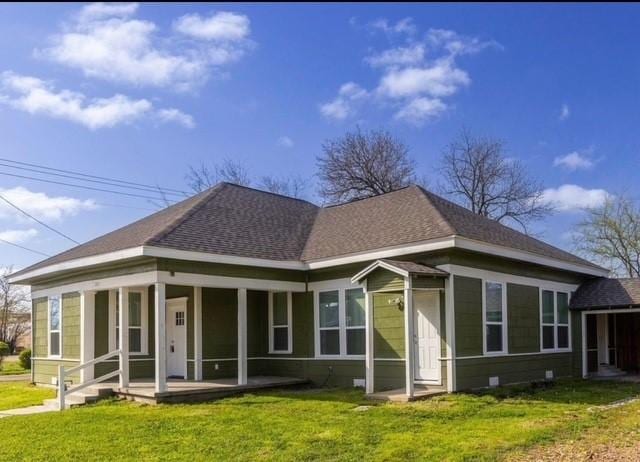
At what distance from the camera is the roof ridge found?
13.4 m

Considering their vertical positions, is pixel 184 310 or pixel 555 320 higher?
pixel 184 310

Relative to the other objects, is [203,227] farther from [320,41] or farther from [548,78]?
[548,78]

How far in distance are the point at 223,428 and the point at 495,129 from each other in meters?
27.6

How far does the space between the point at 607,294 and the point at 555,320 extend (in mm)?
1782

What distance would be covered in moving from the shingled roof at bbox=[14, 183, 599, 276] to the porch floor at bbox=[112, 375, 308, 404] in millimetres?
2904

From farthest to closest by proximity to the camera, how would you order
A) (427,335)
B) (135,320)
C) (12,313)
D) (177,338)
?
(12,313) < (135,320) < (177,338) < (427,335)

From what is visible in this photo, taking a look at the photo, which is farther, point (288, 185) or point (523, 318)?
point (288, 185)

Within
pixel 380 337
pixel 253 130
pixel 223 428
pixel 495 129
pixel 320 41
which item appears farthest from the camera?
pixel 495 129

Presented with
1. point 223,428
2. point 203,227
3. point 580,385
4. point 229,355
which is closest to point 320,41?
point 223,428

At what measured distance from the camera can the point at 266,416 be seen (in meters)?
11.0

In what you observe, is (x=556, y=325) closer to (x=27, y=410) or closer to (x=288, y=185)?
(x=27, y=410)

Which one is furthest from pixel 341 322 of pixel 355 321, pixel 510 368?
pixel 510 368

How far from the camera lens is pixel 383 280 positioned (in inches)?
518

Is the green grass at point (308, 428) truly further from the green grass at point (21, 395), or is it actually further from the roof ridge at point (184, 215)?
the roof ridge at point (184, 215)
